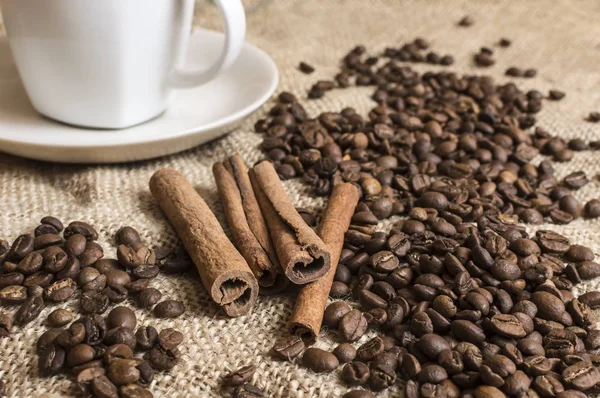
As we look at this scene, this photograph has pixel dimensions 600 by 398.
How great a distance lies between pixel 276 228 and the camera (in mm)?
1279

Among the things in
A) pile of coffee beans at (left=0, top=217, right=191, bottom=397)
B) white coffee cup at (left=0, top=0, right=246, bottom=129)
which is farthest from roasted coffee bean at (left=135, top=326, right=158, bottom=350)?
white coffee cup at (left=0, top=0, right=246, bottom=129)

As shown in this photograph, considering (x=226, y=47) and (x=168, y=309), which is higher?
(x=226, y=47)

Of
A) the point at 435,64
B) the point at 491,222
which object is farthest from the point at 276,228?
the point at 435,64

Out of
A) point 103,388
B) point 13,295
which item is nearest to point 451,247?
point 103,388

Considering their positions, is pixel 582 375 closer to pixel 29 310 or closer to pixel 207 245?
pixel 207 245

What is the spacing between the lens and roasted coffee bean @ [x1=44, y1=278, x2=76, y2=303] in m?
1.16

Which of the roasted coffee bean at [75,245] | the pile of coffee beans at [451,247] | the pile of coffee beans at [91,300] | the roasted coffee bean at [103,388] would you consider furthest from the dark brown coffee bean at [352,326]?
the roasted coffee bean at [75,245]

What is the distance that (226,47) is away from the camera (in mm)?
1513

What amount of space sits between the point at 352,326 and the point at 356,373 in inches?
3.9

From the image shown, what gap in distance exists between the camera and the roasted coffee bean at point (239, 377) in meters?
1.04

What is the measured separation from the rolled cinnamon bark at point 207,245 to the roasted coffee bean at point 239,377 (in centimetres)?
14

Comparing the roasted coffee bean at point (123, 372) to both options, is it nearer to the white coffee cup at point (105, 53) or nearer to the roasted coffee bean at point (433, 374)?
the roasted coffee bean at point (433, 374)

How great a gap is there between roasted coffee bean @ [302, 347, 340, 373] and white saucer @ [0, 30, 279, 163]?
0.61m

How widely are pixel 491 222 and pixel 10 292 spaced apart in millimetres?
922
